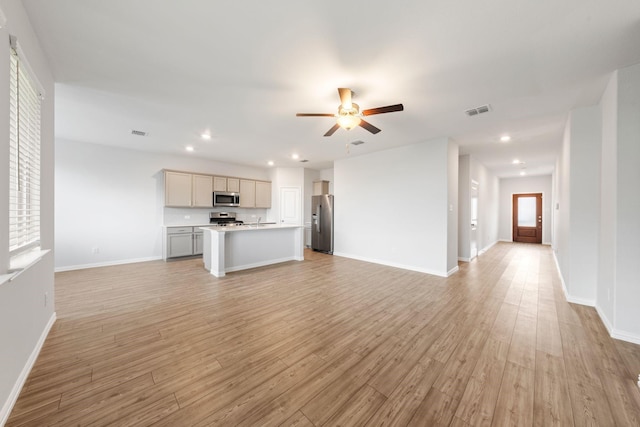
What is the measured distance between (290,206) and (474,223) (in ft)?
18.3

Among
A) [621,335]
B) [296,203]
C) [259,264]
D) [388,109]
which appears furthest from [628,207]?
[296,203]

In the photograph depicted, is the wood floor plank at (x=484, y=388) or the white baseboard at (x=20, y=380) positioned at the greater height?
the white baseboard at (x=20, y=380)

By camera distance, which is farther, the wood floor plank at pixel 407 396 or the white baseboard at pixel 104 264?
the white baseboard at pixel 104 264

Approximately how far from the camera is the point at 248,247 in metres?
5.25

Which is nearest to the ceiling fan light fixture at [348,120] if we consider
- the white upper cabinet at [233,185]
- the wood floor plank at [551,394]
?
the wood floor plank at [551,394]

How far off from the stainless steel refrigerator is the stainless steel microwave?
93.3 inches

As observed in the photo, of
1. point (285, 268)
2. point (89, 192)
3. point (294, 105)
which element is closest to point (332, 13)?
point (294, 105)

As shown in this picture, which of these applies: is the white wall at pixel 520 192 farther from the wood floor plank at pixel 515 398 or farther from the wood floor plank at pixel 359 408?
the wood floor plank at pixel 359 408

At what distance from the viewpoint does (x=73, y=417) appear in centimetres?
149

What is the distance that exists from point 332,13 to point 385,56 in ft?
2.33

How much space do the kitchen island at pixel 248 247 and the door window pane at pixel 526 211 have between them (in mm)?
9692

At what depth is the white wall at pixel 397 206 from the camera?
4.80 meters

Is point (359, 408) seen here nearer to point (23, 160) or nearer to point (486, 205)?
point (23, 160)

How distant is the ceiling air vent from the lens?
3330 mm
